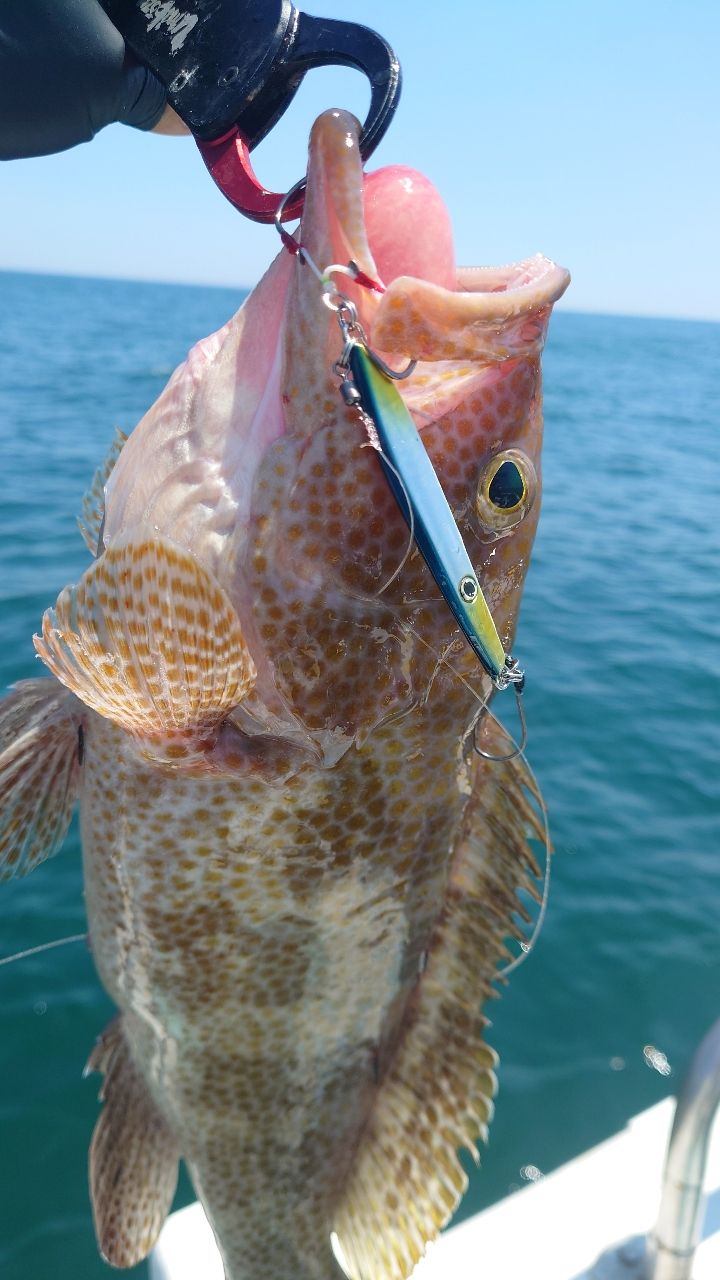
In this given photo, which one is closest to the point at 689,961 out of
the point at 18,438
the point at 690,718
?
the point at 690,718

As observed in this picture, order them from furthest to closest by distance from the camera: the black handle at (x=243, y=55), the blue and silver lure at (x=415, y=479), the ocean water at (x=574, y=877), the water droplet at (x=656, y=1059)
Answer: the water droplet at (x=656, y=1059), the ocean water at (x=574, y=877), the black handle at (x=243, y=55), the blue and silver lure at (x=415, y=479)

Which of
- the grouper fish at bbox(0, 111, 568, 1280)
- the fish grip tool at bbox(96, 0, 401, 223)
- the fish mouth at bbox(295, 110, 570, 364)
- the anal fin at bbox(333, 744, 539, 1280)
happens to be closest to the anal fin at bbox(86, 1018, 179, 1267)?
the grouper fish at bbox(0, 111, 568, 1280)

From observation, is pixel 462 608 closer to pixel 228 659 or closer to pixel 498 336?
pixel 228 659

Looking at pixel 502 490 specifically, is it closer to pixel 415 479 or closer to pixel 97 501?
pixel 415 479

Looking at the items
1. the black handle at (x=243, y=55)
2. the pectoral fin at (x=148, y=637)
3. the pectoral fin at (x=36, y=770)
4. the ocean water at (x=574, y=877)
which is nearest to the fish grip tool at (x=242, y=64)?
the black handle at (x=243, y=55)

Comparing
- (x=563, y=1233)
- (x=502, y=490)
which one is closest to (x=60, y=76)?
(x=502, y=490)

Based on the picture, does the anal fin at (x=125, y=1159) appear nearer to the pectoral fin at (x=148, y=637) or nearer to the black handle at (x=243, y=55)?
the pectoral fin at (x=148, y=637)
